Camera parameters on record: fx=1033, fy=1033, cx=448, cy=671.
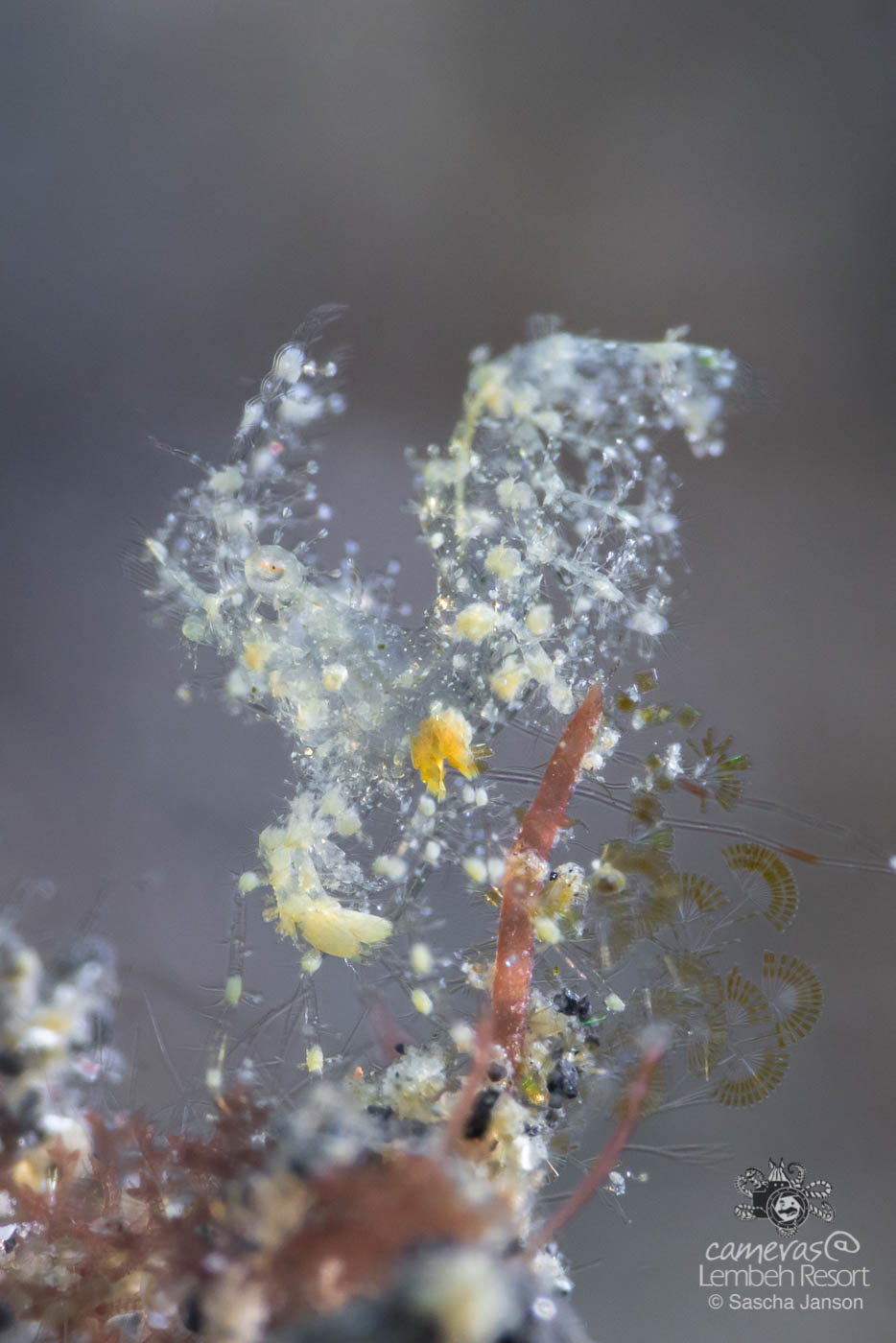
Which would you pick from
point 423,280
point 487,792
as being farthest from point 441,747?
point 423,280

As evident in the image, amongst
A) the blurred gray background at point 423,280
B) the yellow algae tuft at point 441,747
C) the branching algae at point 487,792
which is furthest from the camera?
the blurred gray background at point 423,280

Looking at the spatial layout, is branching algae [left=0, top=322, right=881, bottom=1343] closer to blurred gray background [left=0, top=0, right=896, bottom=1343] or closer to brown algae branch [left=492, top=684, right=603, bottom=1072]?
brown algae branch [left=492, top=684, right=603, bottom=1072]

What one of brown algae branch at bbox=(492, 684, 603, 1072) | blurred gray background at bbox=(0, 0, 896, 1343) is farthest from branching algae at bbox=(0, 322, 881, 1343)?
blurred gray background at bbox=(0, 0, 896, 1343)

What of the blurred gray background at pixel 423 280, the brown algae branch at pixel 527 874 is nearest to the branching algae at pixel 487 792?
the brown algae branch at pixel 527 874

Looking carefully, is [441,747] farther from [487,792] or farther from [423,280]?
[423,280]

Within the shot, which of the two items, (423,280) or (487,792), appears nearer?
(487,792)

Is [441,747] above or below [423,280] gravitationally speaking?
below

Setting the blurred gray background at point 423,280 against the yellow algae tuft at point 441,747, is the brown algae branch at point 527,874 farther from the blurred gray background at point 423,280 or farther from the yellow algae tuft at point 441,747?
the blurred gray background at point 423,280
